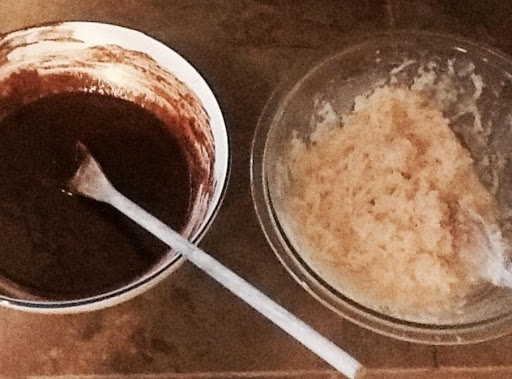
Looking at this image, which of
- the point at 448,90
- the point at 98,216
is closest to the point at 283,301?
the point at 98,216

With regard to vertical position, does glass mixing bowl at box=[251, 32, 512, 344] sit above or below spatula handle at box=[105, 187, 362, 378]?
above

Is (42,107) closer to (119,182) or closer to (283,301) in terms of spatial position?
(119,182)

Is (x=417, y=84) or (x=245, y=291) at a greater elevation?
(x=417, y=84)

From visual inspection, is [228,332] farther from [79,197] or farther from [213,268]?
[79,197]

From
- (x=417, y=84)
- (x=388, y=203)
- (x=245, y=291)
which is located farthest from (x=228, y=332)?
(x=417, y=84)

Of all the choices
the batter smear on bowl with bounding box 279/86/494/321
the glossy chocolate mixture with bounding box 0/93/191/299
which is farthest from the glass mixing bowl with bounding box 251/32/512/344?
the glossy chocolate mixture with bounding box 0/93/191/299

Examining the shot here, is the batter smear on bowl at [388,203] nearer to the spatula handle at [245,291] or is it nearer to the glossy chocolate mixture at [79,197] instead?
the spatula handle at [245,291]

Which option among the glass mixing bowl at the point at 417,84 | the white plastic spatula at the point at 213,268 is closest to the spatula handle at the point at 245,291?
the white plastic spatula at the point at 213,268

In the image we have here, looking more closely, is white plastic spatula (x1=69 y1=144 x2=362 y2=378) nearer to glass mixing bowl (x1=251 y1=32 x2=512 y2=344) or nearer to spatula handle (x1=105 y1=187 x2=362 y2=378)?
spatula handle (x1=105 y1=187 x2=362 y2=378)
